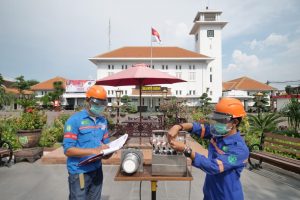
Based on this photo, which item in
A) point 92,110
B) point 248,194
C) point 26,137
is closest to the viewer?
point 92,110

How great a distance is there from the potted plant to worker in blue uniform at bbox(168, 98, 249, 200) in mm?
5889

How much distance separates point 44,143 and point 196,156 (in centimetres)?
712

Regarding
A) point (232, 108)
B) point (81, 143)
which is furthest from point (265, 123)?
point (81, 143)

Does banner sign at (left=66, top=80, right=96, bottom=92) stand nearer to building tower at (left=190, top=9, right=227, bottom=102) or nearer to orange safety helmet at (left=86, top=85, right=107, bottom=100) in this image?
building tower at (left=190, top=9, right=227, bottom=102)

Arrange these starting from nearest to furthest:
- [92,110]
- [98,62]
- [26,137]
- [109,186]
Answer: [92,110]
[109,186]
[26,137]
[98,62]

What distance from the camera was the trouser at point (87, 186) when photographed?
7.61ft

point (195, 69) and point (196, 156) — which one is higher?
point (195, 69)

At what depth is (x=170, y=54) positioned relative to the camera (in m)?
47.4

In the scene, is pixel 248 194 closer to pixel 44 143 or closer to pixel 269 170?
pixel 269 170

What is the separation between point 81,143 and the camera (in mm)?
2355

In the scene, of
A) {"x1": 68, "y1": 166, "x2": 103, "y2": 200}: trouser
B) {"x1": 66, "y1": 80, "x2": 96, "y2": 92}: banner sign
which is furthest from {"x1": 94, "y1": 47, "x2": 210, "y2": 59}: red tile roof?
{"x1": 68, "y1": 166, "x2": 103, "y2": 200}: trouser

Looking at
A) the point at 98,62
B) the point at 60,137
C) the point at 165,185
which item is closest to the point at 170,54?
the point at 98,62

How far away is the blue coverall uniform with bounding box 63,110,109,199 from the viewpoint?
7.51ft

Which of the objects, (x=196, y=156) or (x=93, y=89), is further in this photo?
(x=93, y=89)
